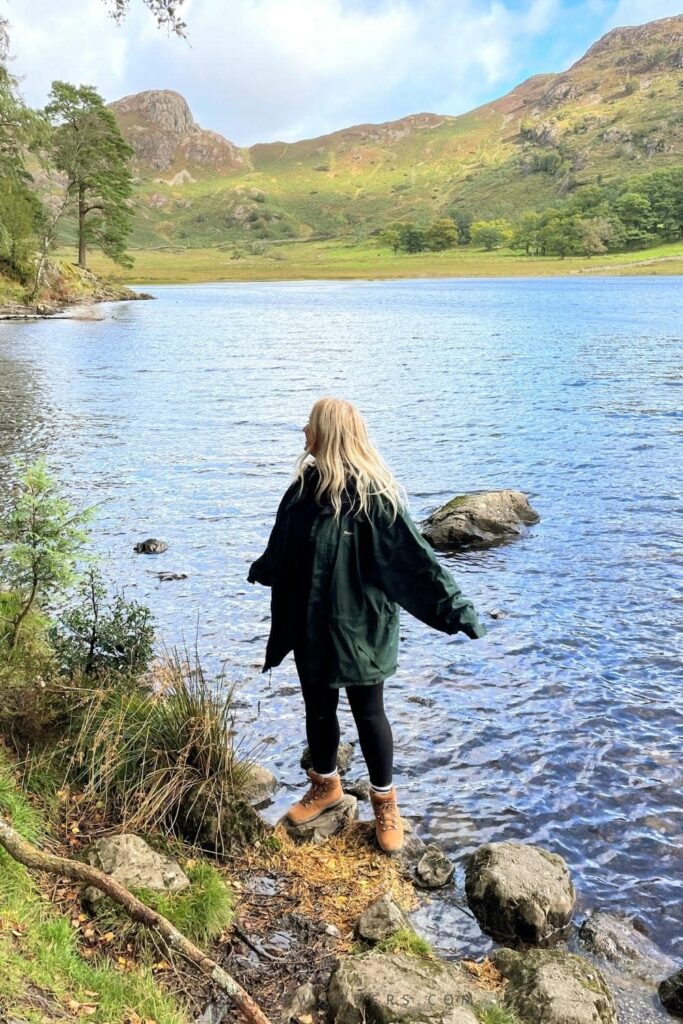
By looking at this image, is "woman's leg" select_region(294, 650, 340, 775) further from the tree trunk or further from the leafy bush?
the tree trunk

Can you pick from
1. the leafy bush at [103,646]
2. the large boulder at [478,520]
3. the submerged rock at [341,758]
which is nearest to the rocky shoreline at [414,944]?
the submerged rock at [341,758]

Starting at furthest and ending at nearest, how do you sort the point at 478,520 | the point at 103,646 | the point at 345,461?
the point at 478,520
the point at 103,646
the point at 345,461

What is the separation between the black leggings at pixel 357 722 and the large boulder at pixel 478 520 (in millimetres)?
9020

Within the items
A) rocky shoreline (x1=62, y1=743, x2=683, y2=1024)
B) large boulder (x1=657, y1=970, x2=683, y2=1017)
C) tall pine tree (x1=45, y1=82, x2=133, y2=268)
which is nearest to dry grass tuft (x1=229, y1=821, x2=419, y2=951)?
rocky shoreline (x1=62, y1=743, x2=683, y2=1024)

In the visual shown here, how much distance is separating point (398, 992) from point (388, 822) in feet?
6.70

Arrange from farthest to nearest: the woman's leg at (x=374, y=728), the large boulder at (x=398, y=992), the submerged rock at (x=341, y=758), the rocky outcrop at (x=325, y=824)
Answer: the submerged rock at (x=341, y=758), the rocky outcrop at (x=325, y=824), the woman's leg at (x=374, y=728), the large boulder at (x=398, y=992)

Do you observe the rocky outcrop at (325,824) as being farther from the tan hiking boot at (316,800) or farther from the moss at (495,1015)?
the moss at (495,1015)

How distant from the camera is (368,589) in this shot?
5.95 m

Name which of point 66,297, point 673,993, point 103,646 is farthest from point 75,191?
point 673,993

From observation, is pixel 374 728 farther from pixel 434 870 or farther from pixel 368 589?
pixel 434 870

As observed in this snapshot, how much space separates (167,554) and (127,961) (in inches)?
410

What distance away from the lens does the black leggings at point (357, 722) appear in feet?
20.4

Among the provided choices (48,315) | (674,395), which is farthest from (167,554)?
(48,315)

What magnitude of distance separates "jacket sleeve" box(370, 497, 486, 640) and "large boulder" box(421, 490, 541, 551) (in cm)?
959
